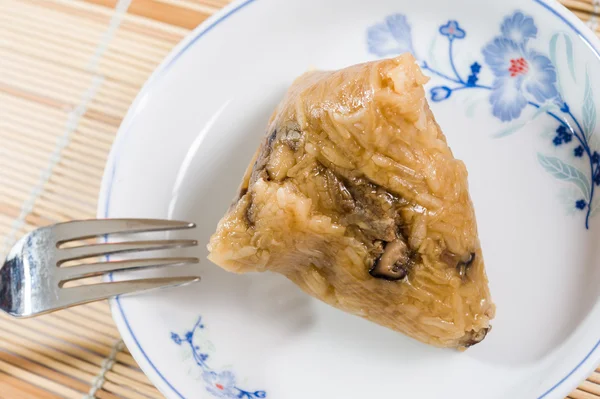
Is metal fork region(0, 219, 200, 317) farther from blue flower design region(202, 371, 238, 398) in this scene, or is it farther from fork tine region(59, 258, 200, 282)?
blue flower design region(202, 371, 238, 398)

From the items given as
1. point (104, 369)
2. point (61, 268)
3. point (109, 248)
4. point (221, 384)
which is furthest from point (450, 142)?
point (104, 369)

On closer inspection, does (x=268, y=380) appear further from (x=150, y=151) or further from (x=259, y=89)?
(x=259, y=89)

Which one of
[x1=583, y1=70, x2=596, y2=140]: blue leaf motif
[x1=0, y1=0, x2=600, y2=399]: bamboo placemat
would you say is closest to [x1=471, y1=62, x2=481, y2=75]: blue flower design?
[x1=583, y1=70, x2=596, y2=140]: blue leaf motif

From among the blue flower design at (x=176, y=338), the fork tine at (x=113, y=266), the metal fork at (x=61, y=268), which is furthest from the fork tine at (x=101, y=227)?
the blue flower design at (x=176, y=338)

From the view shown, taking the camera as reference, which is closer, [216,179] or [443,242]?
[443,242]

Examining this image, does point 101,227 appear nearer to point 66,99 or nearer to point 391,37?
point 66,99

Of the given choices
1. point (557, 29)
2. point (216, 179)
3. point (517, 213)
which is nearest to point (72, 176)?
point (216, 179)
